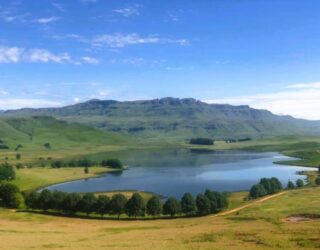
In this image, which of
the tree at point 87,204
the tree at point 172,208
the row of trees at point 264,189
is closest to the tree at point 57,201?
the tree at point 87,204

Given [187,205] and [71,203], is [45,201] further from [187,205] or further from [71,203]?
[187,205]

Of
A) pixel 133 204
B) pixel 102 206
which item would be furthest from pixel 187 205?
pixel 102 206

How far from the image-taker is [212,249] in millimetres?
52875

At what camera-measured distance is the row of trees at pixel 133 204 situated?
131500 mm

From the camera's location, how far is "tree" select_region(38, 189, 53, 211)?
463 ft

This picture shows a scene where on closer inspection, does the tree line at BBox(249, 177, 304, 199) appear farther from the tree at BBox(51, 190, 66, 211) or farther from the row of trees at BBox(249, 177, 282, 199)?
the tree at BBox(51, 190, 66, 211)

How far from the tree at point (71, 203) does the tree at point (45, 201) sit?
19.6 ft

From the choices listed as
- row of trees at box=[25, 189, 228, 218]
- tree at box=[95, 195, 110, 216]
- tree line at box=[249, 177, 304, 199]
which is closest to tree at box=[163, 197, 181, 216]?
row of trees at box=[25, 189, 228, 218]

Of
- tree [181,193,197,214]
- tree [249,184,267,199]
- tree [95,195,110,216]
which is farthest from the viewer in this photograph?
tree [249,184,267,199]

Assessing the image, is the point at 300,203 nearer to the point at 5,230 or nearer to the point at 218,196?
the point at 218,196

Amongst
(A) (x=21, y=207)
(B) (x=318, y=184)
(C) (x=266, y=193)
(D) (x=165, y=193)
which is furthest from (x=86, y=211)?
(B) (x=318, y=184)

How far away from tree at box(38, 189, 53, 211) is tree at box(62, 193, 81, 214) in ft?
19.6

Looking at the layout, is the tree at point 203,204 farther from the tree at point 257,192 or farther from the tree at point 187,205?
the tree at point 257,192

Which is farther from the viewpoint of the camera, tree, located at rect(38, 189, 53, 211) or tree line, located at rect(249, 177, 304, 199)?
tree line, located at rect(249, 177, 304, 199)
